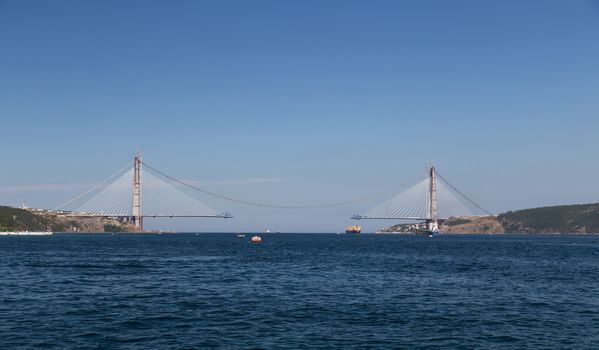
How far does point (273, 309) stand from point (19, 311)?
14.4 m

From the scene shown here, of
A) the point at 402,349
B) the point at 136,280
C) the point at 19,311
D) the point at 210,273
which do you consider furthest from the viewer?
the point at 210,273

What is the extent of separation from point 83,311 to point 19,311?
3.50m

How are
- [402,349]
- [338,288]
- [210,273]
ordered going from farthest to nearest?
[210,273], [338,288], [402,349]

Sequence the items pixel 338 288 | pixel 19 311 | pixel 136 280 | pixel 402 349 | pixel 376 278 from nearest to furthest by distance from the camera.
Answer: pixel 402 349
pixel 19 311
pixel 338 288
pixel 136 280
pixel 376 278

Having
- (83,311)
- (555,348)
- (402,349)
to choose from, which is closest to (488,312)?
(555,348)

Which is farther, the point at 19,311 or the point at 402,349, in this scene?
the point at 19,311

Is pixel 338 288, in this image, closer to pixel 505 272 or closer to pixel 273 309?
pixel 273 309

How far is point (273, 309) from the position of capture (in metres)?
33.8

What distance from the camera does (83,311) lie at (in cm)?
3228

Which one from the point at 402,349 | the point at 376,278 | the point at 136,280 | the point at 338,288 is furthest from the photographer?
the point at 376,278

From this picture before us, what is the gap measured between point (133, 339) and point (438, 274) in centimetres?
3860

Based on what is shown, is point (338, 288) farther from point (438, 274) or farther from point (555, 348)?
point (555, 348)

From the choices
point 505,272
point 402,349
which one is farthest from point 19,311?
point 505,272

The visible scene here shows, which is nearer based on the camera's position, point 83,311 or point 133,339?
point 133,339
